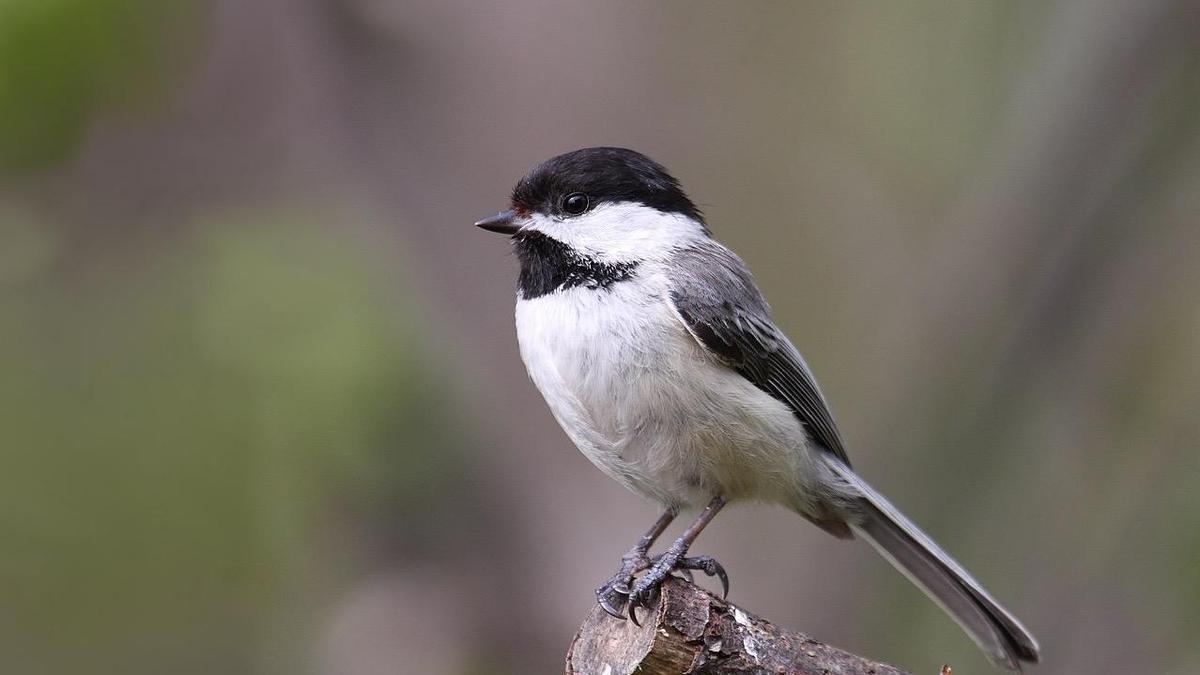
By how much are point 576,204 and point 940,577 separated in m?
1.37

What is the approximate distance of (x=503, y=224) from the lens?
112 inches

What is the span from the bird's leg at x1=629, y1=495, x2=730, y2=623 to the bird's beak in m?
0.88

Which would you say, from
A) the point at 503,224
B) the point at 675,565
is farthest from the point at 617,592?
the point at 503,224

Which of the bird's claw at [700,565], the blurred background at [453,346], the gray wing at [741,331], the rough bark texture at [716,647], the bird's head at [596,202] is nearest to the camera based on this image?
the rough bark texture at [716,647]

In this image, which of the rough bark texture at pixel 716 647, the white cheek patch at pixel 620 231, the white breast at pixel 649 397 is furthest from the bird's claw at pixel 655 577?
the white cheek patch at pixel 620 231

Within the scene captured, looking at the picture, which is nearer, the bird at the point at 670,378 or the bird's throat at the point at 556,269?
the bird at the point at 670,378

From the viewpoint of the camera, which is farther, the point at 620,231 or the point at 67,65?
the point at 67,65

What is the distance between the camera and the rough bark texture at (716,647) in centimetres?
203

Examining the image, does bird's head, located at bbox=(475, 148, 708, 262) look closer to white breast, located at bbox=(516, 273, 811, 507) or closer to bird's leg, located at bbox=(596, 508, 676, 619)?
white breast, located at bbox=(516, 273, 811, 507)

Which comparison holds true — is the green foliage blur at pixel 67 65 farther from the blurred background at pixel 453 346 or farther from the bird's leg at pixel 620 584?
the bird's leg at pixel 620 584

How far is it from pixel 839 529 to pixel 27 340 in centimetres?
324

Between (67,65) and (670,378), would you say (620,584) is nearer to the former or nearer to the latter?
(670,378)

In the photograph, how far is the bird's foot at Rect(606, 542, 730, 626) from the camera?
2234 mm

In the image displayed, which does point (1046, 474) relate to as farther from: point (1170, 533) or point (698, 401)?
point (698, 401)
